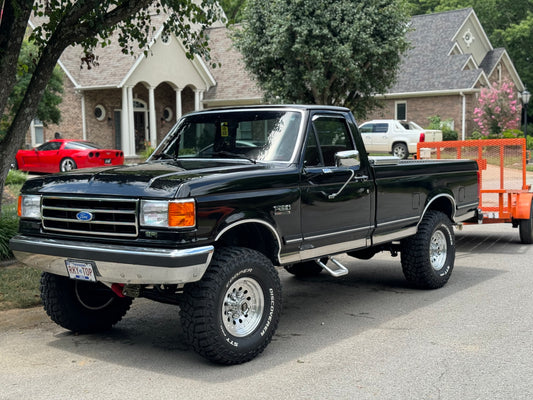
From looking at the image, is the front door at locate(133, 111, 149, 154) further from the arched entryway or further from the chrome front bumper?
the chrome front bumper

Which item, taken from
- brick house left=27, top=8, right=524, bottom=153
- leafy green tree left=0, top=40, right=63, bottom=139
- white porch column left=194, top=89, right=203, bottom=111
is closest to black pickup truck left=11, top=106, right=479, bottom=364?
leafy green tree left=0, top=40, right=63, bottom=139

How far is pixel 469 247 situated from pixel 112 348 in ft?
22.6

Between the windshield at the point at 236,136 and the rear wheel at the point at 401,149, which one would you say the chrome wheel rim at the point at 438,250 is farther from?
the rear wheel at the point at 401,149

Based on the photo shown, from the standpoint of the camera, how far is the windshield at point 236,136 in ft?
20.2

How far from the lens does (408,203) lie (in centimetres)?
739

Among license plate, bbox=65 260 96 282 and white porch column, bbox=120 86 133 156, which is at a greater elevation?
white porch column, bbox=120 86 133 156

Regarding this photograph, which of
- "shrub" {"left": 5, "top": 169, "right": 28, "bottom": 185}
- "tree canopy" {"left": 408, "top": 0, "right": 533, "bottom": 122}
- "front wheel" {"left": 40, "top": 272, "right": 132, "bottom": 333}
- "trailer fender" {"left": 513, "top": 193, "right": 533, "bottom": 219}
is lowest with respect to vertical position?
"front wheel" {"left": 40, "top": 272, "right": 132, "bottom": 333}

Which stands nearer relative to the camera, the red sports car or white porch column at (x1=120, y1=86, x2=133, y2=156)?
the red sports car

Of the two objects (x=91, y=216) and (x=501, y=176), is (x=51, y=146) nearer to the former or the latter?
(x=501, y=176)

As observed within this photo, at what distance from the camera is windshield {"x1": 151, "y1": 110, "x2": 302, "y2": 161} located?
20.2ft

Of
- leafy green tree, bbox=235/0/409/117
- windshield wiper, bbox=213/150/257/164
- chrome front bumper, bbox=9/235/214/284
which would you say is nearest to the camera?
chrome front bumper, bbox=9/235/214/284

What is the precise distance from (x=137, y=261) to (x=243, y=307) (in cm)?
104

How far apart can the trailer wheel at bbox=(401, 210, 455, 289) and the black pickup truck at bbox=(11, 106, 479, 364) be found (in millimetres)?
47

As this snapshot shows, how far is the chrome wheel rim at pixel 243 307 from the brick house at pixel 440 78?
101 ft
